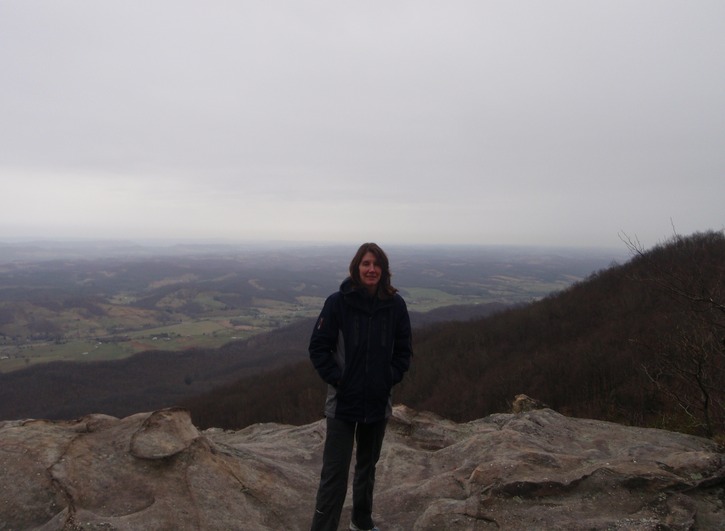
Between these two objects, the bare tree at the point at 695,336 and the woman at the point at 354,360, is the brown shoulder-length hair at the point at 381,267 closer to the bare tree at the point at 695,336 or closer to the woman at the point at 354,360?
the woman at the point at 354,360

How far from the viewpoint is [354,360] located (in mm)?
5059

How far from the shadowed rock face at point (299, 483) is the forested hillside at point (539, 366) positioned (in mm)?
11940

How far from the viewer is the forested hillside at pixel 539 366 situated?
2778 centimetres

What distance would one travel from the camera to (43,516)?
210 inches

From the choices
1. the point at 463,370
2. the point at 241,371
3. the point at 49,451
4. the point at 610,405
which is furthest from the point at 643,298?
the point at 241,371

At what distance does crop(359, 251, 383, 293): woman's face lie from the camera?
5.14 metres

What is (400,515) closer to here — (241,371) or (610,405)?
(610,405)

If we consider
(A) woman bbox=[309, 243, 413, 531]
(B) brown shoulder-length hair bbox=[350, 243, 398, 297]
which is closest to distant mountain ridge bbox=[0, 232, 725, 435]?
(B) brown shoulder-length hair bbox=[350, 243, 398, 297]

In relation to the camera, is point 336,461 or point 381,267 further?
point 381,267

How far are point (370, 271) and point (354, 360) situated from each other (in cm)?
105

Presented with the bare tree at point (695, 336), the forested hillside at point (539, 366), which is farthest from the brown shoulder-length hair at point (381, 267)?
the forested hillside at point (539, 366)

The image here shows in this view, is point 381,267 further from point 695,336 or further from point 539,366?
point 539,366

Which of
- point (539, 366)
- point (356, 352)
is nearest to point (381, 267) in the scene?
point (356, 352)

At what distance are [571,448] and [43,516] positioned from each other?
337 inches
